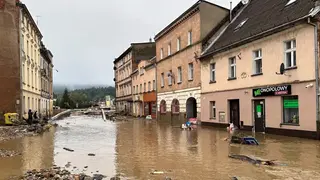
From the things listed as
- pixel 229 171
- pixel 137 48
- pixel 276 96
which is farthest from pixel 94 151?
pixel 137 48

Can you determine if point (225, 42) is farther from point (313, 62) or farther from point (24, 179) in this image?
point (24, 179)

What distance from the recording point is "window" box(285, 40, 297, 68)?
17.7 m

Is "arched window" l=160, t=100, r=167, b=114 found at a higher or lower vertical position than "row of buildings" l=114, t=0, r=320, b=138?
lower

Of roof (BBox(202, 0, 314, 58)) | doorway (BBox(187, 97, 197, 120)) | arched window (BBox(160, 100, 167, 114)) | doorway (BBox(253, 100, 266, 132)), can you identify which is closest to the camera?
roof (BBox(202, 0, 314, 58))

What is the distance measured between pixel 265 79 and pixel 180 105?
14023 millimetres

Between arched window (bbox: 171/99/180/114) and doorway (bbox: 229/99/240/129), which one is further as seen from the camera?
arched window (bbox: 171/99/180/114)

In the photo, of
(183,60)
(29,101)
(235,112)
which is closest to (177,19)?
(183,60)

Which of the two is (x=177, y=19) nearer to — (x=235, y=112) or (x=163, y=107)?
(x=163, y=107)

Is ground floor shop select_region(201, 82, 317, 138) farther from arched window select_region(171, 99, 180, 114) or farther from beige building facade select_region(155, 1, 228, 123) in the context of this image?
arched window select_region(171, 99, 180, 114)

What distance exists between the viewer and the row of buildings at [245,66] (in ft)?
55.1

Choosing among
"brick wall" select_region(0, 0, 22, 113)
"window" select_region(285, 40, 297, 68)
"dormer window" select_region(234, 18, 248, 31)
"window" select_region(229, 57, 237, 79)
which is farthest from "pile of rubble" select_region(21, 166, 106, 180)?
"brick wall" select_region(0, 0, 22, 113)

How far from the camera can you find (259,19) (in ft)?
74.1

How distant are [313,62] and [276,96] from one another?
3169mm

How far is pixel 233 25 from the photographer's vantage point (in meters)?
27.3
